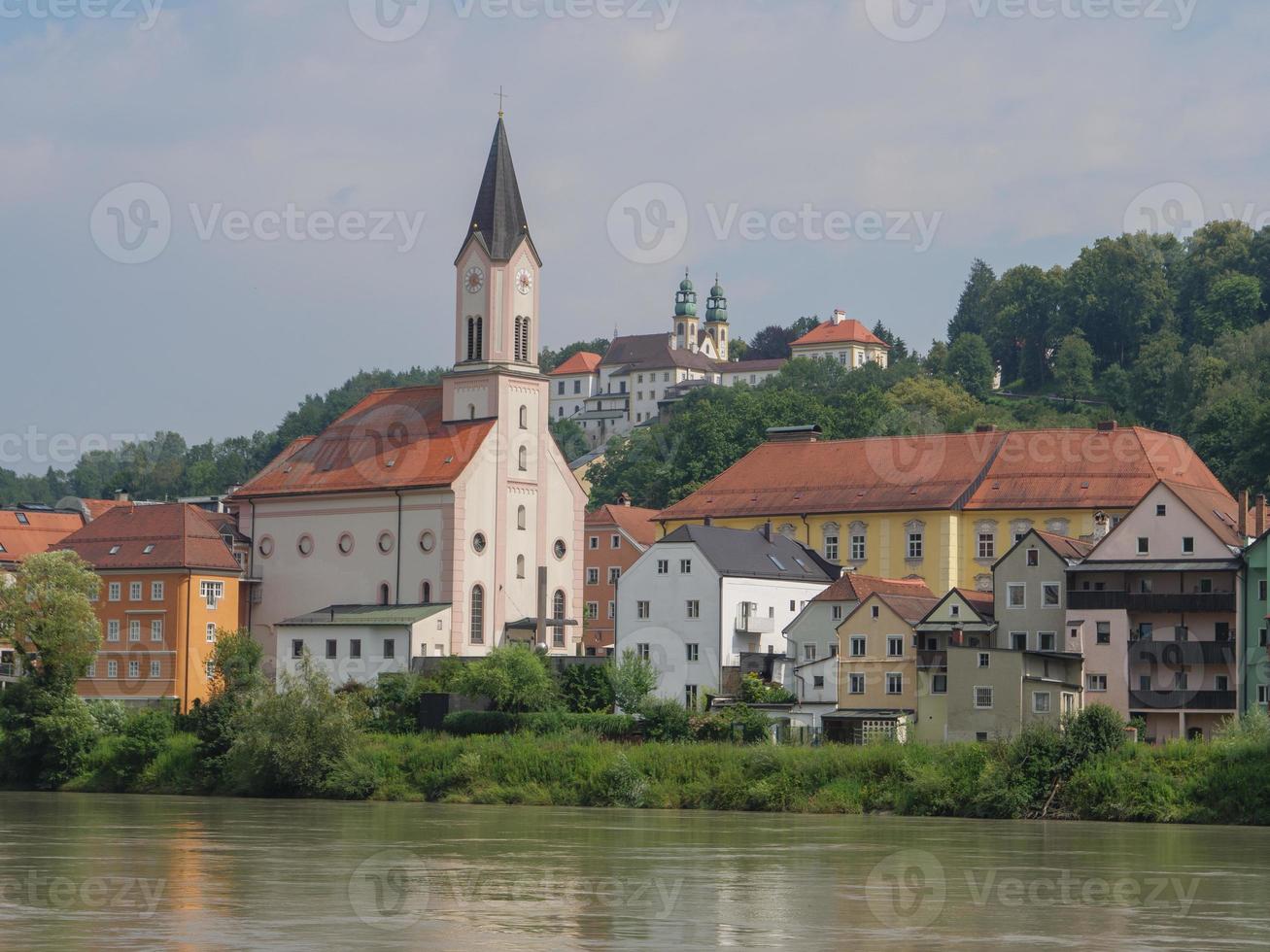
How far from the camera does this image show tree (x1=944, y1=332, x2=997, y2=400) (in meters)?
183

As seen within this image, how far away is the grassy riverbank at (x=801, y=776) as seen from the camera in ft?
184

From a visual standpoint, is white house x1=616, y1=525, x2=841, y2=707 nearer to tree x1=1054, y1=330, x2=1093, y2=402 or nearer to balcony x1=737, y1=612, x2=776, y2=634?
balcony x1=737, y1=612, x2=776, y2=634

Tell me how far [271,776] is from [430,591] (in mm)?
20944

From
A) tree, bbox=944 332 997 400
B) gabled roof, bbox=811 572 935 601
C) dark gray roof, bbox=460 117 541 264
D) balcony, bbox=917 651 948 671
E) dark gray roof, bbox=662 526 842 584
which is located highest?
tree, bbox=944 332 997 400

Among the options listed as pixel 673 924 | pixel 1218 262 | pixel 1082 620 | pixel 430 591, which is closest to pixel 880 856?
pixel 673 924

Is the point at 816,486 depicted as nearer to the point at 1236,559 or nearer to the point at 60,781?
the point at 1236,559

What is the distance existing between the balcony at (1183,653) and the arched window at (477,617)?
29.6 metres

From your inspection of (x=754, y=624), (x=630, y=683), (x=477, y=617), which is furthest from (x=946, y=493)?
(x=630, y=683)

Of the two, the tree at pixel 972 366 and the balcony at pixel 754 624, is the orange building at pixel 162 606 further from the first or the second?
the tree at pixel 972 366

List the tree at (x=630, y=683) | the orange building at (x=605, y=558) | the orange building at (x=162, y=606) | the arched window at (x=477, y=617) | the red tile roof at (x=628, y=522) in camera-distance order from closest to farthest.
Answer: the tree at (x=630, y=683), the arched window at (x=477, y=617), the orange building at (x=162, y=606), the orange building at (x=605, y=558), the red tile roof at (x=628, y=522)

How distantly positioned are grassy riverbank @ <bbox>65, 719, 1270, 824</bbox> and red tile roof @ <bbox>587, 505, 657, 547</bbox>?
4670 centimetres

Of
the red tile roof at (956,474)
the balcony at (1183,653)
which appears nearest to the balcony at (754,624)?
the red tile roof at (956,474)

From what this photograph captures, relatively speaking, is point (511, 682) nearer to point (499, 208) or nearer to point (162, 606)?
point (162, 606)

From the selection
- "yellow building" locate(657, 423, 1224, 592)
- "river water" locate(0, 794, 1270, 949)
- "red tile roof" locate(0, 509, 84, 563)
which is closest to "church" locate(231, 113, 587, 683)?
"yellow building" locate(657, 423, 1224, 592)
